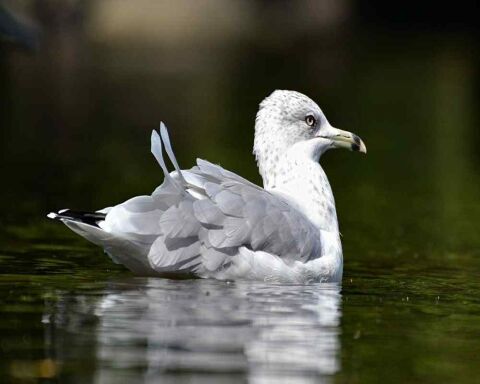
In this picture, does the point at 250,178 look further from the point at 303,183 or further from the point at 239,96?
the point at 239,96

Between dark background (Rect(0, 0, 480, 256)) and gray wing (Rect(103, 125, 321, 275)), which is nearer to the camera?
gray wing (Rect(103, 125, 321, 275))

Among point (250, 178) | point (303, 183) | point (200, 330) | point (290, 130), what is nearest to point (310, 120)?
point (290, 130)

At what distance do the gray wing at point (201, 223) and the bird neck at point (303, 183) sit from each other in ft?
2.23

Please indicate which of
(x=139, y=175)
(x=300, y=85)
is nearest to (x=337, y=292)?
(x=139, y=175)

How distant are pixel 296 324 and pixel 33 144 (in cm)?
1305

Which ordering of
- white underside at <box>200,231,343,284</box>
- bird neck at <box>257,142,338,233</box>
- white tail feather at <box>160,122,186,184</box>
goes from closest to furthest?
1. white tail feather at <box>160,122,186,184</box>
2. white underside at <box>200,231,343,284</box>
3. bird neck at <box>257,142,338,233</box>

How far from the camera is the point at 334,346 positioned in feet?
26.5

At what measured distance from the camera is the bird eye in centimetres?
1135

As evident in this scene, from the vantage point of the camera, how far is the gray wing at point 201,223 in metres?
9.91

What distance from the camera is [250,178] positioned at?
18312 mm

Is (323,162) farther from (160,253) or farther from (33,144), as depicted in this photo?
(160,253)

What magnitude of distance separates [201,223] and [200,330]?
1795 mm

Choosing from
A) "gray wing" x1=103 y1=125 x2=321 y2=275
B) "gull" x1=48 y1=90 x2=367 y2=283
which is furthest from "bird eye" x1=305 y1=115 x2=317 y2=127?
"gray wing" x1=103 y1=125 x2=321 y2=275

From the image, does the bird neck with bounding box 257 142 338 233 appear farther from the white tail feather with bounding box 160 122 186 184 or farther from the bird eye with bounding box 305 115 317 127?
the white tail feather with bounding box 160 122 186 184
